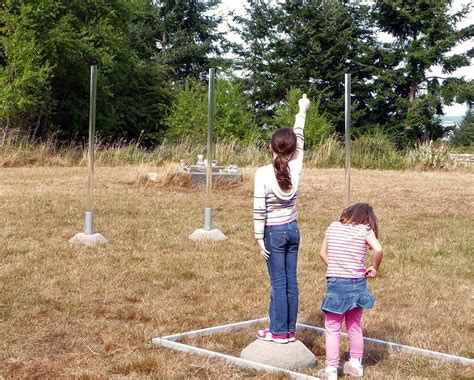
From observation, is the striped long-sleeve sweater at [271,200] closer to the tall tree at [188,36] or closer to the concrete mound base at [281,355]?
the concrete mound base at [281,355]

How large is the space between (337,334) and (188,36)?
150 ft

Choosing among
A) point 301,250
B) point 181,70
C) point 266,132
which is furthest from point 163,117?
point 301,250

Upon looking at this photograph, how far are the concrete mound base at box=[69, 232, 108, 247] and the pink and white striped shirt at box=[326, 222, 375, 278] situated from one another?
4889 millimetres

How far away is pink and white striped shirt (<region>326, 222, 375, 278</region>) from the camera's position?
4410 millimetres

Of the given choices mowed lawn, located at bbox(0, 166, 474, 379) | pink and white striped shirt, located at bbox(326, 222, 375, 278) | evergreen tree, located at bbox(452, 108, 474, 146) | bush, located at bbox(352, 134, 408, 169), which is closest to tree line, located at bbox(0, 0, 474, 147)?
bush, located at bbox(352, 134, 408, 169)

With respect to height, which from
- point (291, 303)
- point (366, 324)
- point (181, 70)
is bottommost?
point (366, 324)

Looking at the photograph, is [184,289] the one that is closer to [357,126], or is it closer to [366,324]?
[366,324]

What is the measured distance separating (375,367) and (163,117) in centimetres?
3436

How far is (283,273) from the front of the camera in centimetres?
467

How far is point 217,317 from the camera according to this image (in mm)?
5926

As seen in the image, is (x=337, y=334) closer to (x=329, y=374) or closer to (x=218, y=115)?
(x=329, y=374)

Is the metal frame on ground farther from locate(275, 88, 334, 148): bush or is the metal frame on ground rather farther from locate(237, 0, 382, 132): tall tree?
locate(237, 0, 382, 132): tall tree

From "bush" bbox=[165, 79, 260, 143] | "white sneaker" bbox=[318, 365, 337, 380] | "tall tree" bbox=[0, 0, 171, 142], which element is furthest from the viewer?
"bush" bbox=[165, 79, 260, 143]

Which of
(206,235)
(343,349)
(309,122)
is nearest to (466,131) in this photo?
(309,122)
